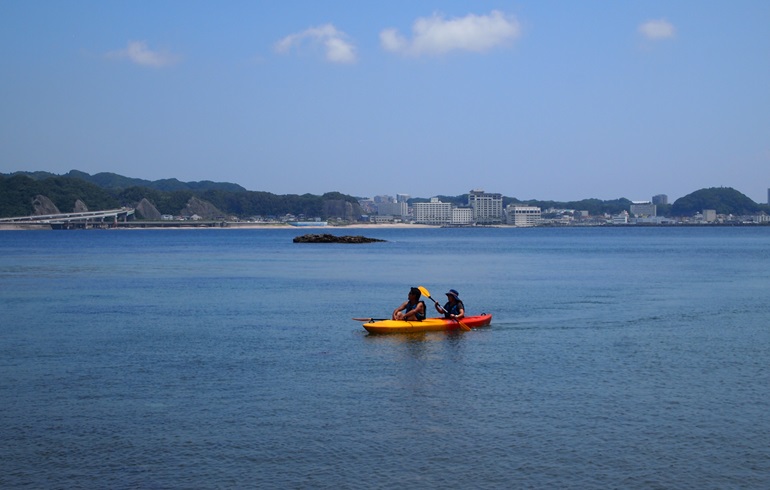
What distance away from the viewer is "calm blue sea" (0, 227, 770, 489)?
1458 cm

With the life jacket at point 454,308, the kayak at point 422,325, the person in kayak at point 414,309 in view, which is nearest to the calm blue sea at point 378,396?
the kayak at point 422,325

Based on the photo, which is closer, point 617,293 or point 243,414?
point 243,414

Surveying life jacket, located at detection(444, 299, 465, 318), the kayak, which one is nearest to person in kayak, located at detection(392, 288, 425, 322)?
the kayak

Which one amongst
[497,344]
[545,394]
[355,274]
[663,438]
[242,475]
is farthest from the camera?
[355,274]

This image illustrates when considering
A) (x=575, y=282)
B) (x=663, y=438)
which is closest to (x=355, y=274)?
(x=575, y=282)

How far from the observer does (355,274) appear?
2441 inches

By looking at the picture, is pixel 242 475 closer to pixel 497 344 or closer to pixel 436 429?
pixel 436 429

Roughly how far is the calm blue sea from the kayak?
1.55 ft

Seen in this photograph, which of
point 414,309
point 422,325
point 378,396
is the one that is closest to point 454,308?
point 422,325

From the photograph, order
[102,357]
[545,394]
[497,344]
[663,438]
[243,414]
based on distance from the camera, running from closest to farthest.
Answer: [663,438] < [243,414] < [545,394] < [102,357] < [497,344]

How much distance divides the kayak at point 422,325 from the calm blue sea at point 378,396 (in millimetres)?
472

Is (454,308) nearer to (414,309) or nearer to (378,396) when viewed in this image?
(414,309)

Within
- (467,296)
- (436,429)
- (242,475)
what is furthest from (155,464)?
(467,296)

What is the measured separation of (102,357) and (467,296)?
23290mm
